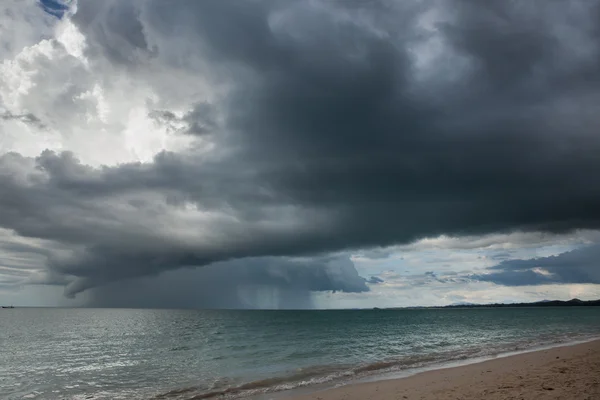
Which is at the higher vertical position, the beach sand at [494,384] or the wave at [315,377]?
the beach sand at [494,384]

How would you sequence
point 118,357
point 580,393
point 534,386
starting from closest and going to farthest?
point 580,393 < point 534,386 < point 118,357

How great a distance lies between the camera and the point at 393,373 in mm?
27297

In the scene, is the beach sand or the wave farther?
the wave

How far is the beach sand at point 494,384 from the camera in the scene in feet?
53.6

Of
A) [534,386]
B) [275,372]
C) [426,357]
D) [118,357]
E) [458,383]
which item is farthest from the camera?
[118,357]

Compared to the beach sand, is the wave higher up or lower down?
lower down

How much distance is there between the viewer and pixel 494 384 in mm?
19312

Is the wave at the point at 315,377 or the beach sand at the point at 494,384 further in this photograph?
the wave at the point at 315,377

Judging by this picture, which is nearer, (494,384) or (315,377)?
(494,384)

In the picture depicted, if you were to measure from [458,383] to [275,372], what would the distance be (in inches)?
539

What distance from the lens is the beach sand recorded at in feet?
53.6

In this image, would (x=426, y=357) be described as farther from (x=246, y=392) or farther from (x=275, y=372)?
(x=246, y=392)

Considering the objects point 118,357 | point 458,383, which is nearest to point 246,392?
point 458,383

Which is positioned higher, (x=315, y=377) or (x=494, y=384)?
(x=494, y=384)
